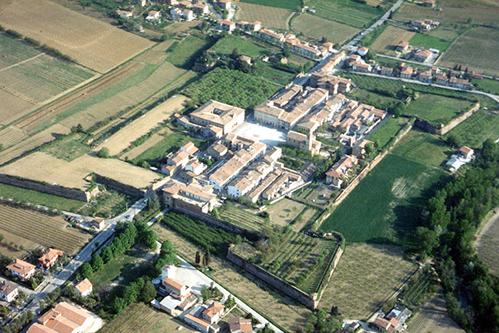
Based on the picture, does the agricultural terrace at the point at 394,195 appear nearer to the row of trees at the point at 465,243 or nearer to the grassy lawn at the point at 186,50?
the row of trees at the point at 465,243

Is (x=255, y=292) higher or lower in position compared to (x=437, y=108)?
lower

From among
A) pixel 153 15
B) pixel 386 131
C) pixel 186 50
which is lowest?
pixel 386 131

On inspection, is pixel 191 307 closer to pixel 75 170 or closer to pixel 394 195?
pixel 75 170

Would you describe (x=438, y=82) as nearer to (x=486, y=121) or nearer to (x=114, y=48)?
(x=486, y=121)

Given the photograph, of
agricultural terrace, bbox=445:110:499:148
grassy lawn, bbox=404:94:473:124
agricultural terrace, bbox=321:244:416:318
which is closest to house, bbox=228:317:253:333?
agricultural terrace, bbox=321:244:416:318

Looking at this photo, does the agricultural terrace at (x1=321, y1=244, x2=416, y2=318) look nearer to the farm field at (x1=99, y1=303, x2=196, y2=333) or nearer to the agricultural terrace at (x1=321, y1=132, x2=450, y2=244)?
the agricultural terrace at (x1=321, y1=132, x2=450, y2=244)

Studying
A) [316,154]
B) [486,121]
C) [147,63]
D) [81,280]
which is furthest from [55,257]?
[486,121]

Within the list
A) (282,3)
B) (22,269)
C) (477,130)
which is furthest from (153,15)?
(22,269)

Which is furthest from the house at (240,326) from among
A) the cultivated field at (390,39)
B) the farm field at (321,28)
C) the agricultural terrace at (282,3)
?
the agricultural terrace at (282,3)
